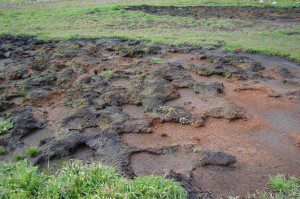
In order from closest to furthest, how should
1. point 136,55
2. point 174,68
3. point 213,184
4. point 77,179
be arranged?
point 77,179 → point 213,184 → point 174,68 → point 136,55

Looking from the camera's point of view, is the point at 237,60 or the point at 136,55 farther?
the point at 136,55

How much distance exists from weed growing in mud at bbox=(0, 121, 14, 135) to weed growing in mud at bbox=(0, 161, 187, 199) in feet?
5.36

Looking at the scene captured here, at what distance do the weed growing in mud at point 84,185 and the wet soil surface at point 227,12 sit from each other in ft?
37.4

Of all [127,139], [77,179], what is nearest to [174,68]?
[127,139]

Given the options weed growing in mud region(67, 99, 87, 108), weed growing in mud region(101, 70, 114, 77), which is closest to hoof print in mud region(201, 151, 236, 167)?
weed growing in mud region(67, 99, 87, 108)

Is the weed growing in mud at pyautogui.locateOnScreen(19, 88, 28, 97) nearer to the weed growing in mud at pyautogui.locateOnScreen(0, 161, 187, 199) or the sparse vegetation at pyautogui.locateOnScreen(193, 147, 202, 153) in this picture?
the weed growing in mud at pyautogui.locateOnScreen(0, 161, 187, 199)

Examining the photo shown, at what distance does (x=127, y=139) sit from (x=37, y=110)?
2.10m

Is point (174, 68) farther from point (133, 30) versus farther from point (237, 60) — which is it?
point (133, 30)

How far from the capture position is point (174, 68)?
766cm

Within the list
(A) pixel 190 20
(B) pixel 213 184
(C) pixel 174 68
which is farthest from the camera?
(A) pixel 190 20

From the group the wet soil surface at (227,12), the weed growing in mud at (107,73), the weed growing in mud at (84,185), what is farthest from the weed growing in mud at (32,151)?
the wet soil surface at (227,12)

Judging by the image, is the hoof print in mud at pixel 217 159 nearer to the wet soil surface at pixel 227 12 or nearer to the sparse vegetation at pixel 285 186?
the sparse vegetation at pixel 285 186

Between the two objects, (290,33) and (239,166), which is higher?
(290,33)

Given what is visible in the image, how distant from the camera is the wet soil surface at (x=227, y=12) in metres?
13.9
